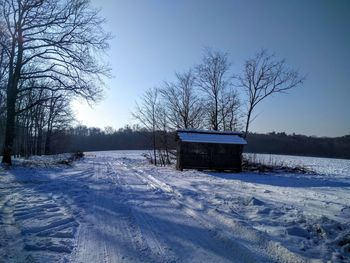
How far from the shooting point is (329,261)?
509 centimetres

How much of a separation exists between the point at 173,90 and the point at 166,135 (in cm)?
561

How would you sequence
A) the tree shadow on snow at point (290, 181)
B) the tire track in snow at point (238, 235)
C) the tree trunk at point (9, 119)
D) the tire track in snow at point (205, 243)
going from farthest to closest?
the tree trunk at point (9, 119)
the tree shadow on snow at point (290, 181)
the tire track in snow at point (238, 235)
the tire track in snow at point (205, 243)

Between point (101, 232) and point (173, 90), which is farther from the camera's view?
point (173, 90)

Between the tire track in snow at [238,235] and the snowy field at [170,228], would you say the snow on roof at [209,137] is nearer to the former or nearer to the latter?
the snowy field at [170,228]

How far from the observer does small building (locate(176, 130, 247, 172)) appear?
983 inches

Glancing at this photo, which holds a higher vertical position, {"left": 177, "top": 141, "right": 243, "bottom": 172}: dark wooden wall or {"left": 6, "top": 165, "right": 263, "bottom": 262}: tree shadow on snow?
{"left": 177, "top": 141, "right": 243, "bottom": 172}: dark wooden wall

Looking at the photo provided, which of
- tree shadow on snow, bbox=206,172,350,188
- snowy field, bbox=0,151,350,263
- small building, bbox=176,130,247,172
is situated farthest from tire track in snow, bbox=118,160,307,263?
small building, bbox=176,130,247,172

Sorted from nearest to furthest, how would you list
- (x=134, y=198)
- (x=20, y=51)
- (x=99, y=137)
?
(x=134, y=198), (x=20, y=51), (x=99, y=137)

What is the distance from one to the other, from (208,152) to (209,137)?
118cm

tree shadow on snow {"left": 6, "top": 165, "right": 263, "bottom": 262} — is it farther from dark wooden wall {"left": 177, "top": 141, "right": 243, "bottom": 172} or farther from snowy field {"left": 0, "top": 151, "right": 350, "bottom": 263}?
dark wooden wall {"left": 177, "top": 141, "right": 243, "bottom": 172}

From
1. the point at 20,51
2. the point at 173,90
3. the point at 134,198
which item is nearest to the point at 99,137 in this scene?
the point at 173,90

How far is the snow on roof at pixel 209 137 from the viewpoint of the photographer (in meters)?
25.0

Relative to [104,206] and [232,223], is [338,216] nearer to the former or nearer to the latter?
[232,223]

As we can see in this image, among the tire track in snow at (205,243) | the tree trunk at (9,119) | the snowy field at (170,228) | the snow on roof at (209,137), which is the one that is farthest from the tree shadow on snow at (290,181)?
the tree trunk at (9,119)
